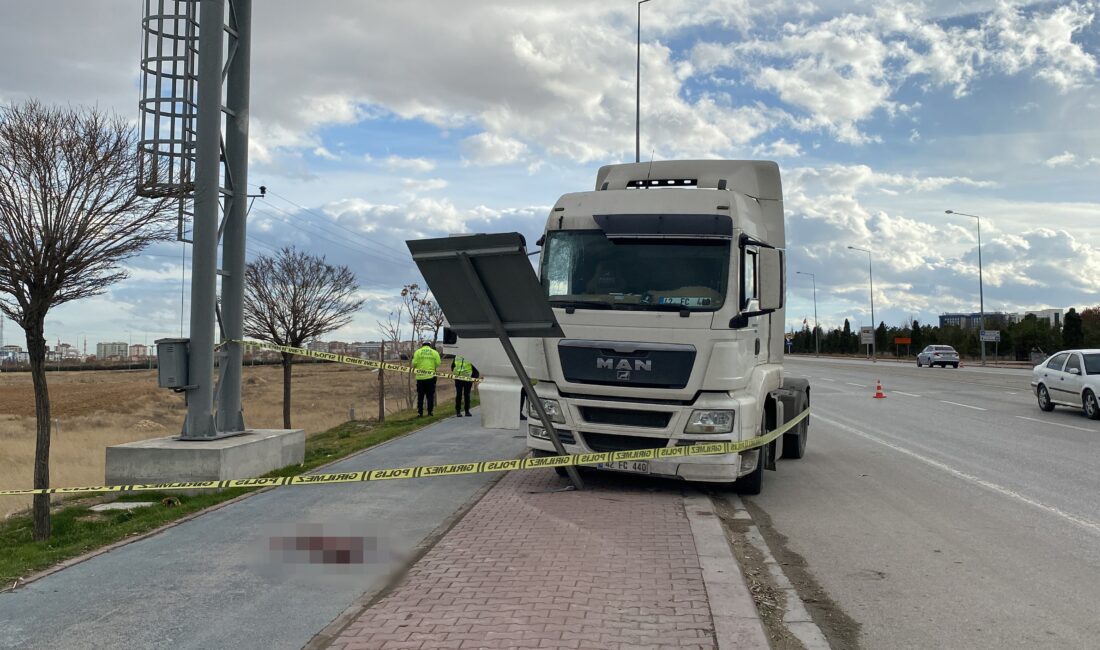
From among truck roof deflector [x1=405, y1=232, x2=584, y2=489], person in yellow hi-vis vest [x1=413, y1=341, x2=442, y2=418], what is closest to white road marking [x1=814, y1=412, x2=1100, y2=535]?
truck roof deflector [x1=405, y1=232, x2=584, y2=489]

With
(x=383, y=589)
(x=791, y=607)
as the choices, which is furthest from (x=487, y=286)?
(x=791, y=607)

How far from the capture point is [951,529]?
288 inches

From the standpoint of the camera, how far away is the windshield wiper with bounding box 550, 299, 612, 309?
8.26m

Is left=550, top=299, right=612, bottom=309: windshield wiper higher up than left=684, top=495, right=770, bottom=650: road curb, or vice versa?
left=550, top=299, right=612, bottom=309: windshield wiper

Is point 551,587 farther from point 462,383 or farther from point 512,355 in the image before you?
point 462,383

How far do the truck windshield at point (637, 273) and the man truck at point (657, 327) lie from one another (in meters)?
0.01

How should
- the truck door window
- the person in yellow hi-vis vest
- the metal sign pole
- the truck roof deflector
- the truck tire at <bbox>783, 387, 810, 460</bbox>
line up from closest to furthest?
the truck roof deflector → the metal sign pole → the truck door window → the truck tire at <bbox>783, 387, 810, 460</bbox> → the person in yellow hi-vis vest

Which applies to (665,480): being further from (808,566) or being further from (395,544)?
(395,544)

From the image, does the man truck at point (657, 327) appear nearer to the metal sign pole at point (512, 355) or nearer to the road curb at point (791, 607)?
Result: the metal sign pole at point (512, 355)

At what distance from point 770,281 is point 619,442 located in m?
2.35

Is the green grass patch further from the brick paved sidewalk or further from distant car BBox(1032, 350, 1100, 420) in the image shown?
distant car BBox(1032, 350, 1100, 420)

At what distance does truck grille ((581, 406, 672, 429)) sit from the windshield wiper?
100cm

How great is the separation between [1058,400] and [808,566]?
53.5 feet

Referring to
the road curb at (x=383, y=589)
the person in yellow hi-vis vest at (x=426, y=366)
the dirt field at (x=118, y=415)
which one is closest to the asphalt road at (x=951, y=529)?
the road curb at (x=383, y=589)
